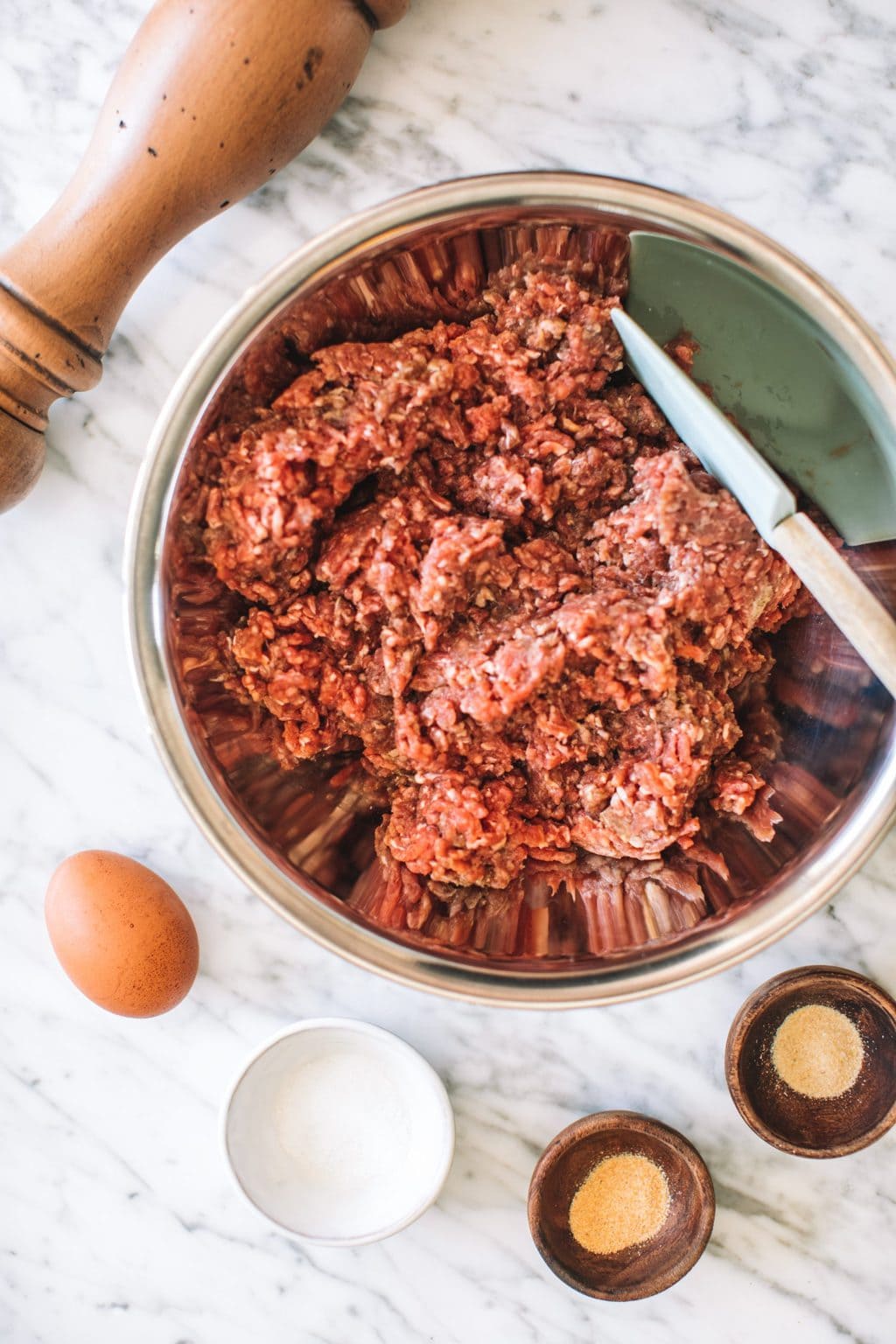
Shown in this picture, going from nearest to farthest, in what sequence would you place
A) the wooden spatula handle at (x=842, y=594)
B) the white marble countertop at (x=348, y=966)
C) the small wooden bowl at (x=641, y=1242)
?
the wooden spatula handle at (x=842, y=594), the white marble countertop at (x=348, y=966), the small wooden bowl at (x=641, y=1242)

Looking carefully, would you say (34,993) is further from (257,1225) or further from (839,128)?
(839,128)

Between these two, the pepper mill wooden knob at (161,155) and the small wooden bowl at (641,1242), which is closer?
the pepper mill wooden knob at (161,155)

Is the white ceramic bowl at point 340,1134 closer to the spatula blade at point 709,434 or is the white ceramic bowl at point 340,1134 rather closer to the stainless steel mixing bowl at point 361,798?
the stainless steel mixing bowl at point 361,798

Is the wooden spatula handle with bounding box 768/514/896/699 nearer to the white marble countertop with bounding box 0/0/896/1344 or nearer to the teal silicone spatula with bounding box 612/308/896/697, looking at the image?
the teal silicone spatula with bounding box 612/308/896/697

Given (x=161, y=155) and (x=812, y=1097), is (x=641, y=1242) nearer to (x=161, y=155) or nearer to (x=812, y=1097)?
(x=812, y=1097)

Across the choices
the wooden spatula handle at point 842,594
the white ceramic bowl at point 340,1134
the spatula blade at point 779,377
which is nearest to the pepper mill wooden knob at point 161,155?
the spatula blade at point 779,377

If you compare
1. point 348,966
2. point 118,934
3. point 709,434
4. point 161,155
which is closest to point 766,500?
point 709,434

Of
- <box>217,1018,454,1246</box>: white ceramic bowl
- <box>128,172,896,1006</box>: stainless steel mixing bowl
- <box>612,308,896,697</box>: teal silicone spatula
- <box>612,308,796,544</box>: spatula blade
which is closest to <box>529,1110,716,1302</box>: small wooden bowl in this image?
<box>217,1018,454,1246</box>: white ceramic bowl
